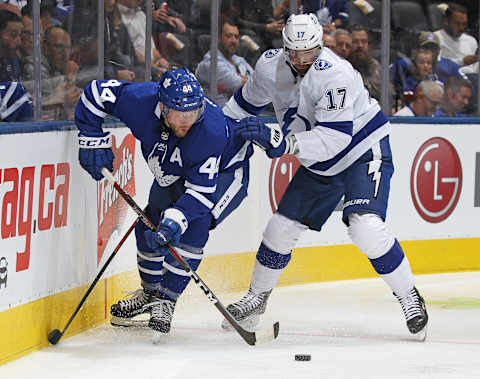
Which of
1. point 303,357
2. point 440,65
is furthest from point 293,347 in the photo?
A: point 440,65

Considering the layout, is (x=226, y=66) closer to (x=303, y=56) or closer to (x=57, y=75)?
(x=57, y=75)

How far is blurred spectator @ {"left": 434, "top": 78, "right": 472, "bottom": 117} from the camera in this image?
6863 mm

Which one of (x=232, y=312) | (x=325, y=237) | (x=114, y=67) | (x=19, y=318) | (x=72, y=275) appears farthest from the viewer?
(x=325, y=237)

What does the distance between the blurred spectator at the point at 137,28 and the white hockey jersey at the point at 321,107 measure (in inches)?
47.6

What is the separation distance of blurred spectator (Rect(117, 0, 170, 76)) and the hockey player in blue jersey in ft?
5.43

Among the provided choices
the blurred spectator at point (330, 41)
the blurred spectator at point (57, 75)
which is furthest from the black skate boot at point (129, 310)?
the blurred spectator at point (330, 41)

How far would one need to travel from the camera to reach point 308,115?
4539 millimetres

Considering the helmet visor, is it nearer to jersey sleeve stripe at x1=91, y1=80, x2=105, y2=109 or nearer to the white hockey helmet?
the white hockey helmet

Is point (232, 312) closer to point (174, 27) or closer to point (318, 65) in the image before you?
point (318, 65)

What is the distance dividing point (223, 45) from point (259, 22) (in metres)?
0.33

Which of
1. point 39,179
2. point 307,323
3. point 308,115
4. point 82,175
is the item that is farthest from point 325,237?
point 39,179

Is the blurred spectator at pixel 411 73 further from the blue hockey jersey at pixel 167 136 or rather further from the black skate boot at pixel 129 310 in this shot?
the black skate boot at pixel 129 310

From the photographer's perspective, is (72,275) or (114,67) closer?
(72,275)

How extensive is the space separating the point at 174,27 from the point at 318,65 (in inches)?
78.4
